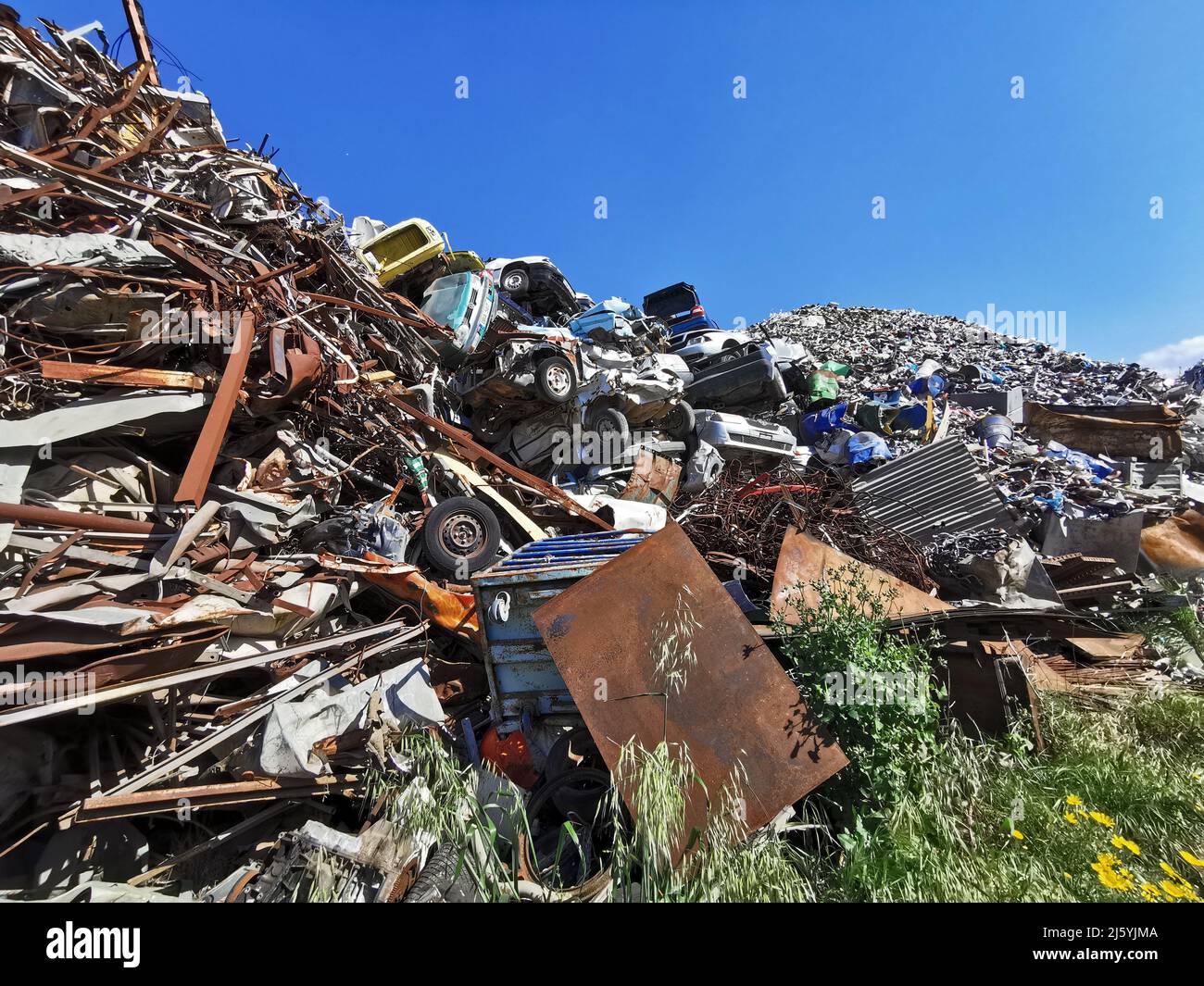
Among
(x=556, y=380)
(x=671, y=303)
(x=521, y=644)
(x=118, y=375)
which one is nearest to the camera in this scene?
(x=521, y=644)

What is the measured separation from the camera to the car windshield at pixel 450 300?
8.19 metres

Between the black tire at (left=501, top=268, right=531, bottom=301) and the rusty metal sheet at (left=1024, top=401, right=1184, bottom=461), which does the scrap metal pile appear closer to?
the rusty metal sheet at (left=1024, top=401, right=1184, bottom=461)

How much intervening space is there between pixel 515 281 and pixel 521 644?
392 inches

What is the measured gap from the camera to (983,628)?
3830 millimetres

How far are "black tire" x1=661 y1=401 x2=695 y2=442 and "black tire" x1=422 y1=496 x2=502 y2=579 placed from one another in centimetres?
404

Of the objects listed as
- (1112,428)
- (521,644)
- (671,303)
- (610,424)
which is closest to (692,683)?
(521,644)

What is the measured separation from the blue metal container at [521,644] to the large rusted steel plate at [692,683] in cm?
77

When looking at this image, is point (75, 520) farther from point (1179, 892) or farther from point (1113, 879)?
point (1179, 892)

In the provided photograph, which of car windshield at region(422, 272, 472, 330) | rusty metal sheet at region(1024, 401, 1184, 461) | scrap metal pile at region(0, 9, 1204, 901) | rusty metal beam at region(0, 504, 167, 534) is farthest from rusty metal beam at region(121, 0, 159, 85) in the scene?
rusty metal sheet at region(1024, 401, 1184, 461)

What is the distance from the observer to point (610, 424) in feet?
26.9

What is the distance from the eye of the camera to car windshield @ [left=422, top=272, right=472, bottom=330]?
819 centimetres
